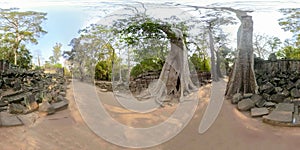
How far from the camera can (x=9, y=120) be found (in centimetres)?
173

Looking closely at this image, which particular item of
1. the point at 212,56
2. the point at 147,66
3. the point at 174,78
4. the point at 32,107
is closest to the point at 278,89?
the point at 212,56

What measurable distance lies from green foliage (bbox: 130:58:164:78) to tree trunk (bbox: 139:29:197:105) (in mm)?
67

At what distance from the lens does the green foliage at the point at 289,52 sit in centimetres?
231

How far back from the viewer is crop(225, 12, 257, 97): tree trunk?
231 cm

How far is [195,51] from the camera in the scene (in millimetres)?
2322

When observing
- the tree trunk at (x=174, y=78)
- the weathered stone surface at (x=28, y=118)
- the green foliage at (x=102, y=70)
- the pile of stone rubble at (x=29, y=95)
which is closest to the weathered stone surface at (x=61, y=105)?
the pile of stone rubble at (x=29, y=95)

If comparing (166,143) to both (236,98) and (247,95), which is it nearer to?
(236,98)

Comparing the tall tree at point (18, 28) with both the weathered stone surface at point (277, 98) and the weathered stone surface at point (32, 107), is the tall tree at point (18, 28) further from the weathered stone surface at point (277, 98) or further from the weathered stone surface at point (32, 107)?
the weathered stone surface at point (277, 98)

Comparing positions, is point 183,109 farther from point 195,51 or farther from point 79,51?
point 79,51

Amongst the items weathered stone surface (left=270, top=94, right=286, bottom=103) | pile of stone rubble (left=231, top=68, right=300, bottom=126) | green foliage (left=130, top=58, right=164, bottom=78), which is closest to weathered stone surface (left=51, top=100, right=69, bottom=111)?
green foliage (left=130, top=58, right=164, bottom=78)

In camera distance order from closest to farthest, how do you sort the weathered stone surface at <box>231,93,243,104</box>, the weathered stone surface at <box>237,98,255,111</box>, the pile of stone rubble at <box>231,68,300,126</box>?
the pile of stone rubble at <box>231,68,300,126</box>, the weathered stone surface at <box>237,98,255,111</box>, the weathered stone surface at <box>231,93,243,104</box>

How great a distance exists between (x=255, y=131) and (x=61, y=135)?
4.73 feet

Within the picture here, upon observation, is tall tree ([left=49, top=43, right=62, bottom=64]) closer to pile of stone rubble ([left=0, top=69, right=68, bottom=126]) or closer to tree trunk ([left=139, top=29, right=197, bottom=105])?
pile of stone rubble ([left=0, top=69, right=68, bottom=126])

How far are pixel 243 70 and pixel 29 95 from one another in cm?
196
